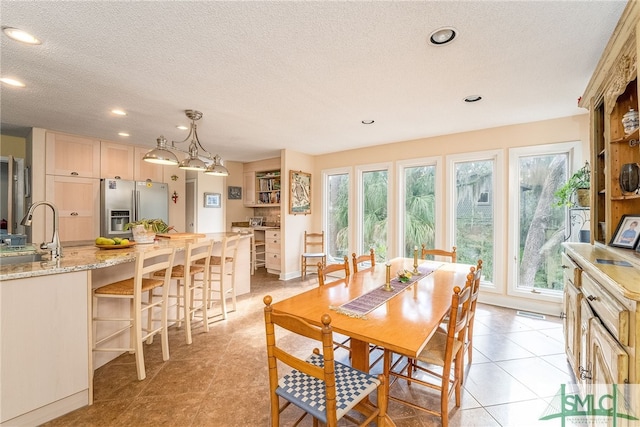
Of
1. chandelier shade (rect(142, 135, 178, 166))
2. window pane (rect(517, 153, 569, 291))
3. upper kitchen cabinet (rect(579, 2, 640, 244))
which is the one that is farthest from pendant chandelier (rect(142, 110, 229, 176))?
window pane (rect(517, 153, 569, 291))

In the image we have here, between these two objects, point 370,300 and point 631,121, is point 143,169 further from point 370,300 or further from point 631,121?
point 631,121

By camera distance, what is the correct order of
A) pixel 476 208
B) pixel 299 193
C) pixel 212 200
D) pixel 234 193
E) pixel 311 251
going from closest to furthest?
pixel 476 208, pixel 299 193, pixel 311 251, pixel 212 200, pixel 234 193

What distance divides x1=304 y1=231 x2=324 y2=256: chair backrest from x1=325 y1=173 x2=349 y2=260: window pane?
5.9 inches

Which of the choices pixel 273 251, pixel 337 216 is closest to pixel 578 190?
pixel 337 216

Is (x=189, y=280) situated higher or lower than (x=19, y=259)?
lower

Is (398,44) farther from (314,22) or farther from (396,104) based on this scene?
(396,104)

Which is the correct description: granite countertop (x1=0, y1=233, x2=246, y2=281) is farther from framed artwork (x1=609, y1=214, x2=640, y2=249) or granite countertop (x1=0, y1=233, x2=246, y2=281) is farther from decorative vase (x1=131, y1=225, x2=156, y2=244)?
framed artwork (x1=609, y1=214, x2=640, y2=249)

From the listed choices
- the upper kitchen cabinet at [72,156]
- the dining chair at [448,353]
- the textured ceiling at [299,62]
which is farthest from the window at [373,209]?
the upper kitchen cabinet at [72,156]

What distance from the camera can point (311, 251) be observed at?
5.77m

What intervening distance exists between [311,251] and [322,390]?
447cm

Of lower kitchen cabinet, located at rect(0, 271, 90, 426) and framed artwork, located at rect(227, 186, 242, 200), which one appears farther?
framed artwork, located at rect(227, 186, 242, 200)

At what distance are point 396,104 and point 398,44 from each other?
44.4 inches

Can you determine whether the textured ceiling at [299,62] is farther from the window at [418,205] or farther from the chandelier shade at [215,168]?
the window at [418,205]

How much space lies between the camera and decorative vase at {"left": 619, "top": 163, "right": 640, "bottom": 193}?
6.06 ft
